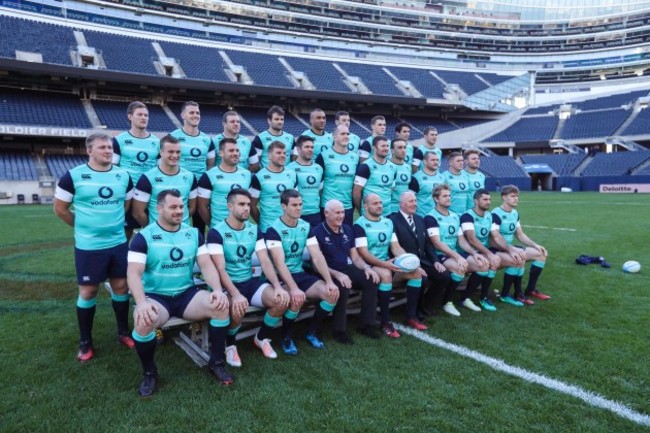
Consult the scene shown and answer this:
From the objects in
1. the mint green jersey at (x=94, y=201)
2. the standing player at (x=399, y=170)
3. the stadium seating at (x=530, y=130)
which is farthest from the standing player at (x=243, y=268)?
the stadium seating at (x=530, y=130)

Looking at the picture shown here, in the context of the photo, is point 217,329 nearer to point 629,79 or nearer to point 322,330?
point 322,330

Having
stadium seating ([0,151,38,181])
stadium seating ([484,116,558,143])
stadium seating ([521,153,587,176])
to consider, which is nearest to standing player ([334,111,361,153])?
stadium seating ([0,151,38,181])

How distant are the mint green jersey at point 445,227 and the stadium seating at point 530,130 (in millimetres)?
40821

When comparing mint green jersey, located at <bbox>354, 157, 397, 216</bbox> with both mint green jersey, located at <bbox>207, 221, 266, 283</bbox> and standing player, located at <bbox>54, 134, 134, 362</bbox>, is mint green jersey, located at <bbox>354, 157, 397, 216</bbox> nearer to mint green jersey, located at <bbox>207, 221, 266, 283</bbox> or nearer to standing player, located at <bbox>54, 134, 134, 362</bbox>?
mint green jersey, located at <bbox>207, 221, 266, 283</bbox>

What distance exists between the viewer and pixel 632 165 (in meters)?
33.5

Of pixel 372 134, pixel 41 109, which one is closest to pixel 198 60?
pixel 41 109

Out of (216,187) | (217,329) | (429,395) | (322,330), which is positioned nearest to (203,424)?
(217,329)

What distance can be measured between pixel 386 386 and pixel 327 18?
53.3m

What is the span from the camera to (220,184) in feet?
16.1

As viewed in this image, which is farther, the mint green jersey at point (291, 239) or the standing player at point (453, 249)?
the standing player at point (453, 249)

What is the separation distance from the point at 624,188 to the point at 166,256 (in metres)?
35.1

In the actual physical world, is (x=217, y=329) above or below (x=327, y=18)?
below

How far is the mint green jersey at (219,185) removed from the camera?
4.91m

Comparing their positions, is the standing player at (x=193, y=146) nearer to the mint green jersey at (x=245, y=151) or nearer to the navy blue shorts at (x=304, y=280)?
the mint green jersey at (x=245, y=151)
